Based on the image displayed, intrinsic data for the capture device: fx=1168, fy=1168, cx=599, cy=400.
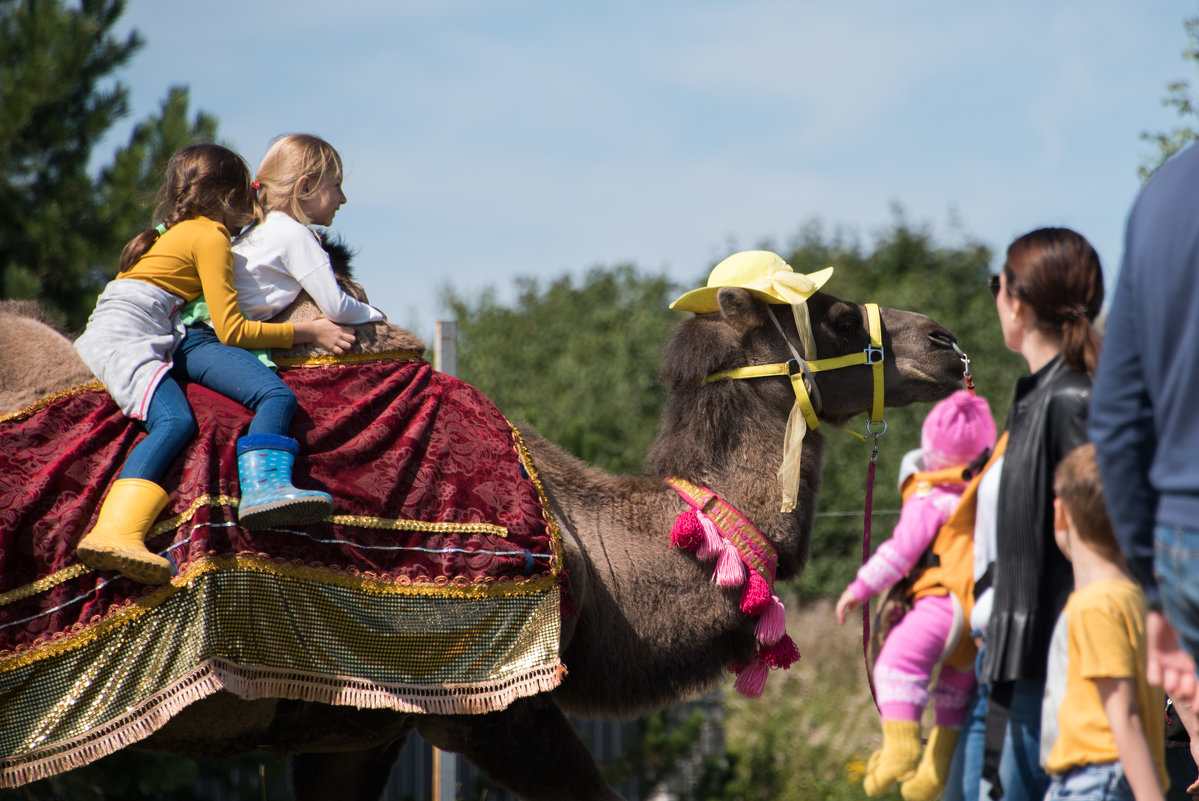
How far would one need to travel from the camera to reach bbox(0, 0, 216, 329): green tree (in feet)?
27.1

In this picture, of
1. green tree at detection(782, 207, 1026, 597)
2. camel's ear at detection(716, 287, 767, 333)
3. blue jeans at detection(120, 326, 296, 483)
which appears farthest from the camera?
green tree at detection(782, 207, 1026, 597)

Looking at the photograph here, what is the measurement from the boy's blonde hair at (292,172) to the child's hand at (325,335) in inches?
19.1

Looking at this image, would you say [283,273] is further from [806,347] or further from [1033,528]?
[1033,528]

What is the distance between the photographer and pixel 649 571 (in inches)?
178

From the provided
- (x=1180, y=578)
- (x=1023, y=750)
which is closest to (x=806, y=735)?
(x=1023, y=750)

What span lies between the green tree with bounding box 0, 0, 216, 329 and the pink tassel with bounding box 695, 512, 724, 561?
5.46m

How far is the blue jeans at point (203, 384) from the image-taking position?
3.80 meters

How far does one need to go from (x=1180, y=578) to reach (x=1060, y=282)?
0.93 m

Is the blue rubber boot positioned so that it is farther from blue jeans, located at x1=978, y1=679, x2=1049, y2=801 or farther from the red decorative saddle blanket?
blue jeans, located at x1=978, y1=679, x2=1049, y2=801

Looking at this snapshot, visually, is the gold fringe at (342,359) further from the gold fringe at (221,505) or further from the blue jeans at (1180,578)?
the blue jeans at (1180,578)

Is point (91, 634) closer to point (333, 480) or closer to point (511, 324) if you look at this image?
point (333, 480)

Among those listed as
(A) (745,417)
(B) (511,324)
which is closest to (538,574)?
(A) (745,417)

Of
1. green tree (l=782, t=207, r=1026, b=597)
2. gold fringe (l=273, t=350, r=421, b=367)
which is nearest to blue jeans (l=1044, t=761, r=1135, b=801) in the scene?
gold fringe (l=273, t=350, r=421, b=367)

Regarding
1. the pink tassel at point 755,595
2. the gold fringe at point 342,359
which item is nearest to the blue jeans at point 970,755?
the pink tassel at point 755,595
